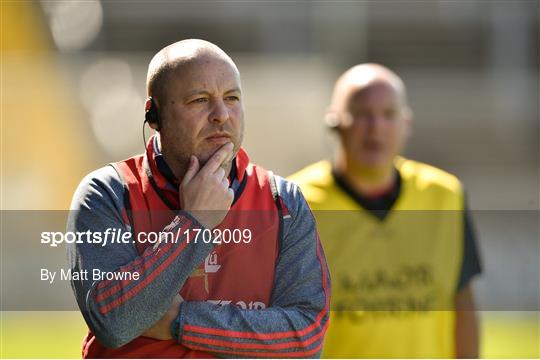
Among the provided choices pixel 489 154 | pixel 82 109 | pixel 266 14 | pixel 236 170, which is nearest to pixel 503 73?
pixel 489 154

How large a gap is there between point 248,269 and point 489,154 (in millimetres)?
10868

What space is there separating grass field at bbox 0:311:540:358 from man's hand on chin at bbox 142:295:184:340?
14.6ft

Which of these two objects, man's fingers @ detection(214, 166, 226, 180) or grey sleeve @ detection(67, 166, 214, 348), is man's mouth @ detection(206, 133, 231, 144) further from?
grey sleeve @ detection(67, 166, 214, 348)

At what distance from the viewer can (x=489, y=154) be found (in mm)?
12711

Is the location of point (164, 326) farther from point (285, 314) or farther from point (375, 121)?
point (375, 121)

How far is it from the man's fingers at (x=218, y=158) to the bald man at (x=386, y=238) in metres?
1.44

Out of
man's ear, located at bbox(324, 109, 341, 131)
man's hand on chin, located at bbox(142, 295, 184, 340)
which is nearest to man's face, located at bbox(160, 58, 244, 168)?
man's hand on chin, located at bbox(142, 295, 184, 340)

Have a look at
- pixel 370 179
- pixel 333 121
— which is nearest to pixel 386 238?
pixel 370 179

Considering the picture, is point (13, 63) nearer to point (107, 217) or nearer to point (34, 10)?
point (34, 10)

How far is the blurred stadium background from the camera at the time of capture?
10.4 m

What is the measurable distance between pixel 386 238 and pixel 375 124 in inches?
17.8

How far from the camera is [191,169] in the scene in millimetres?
2215

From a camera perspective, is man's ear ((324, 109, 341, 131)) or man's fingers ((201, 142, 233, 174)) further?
man's ear ((324, 109, 341, 131))

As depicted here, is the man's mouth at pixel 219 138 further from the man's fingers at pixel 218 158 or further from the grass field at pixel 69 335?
the grass field at pixel 69 335
